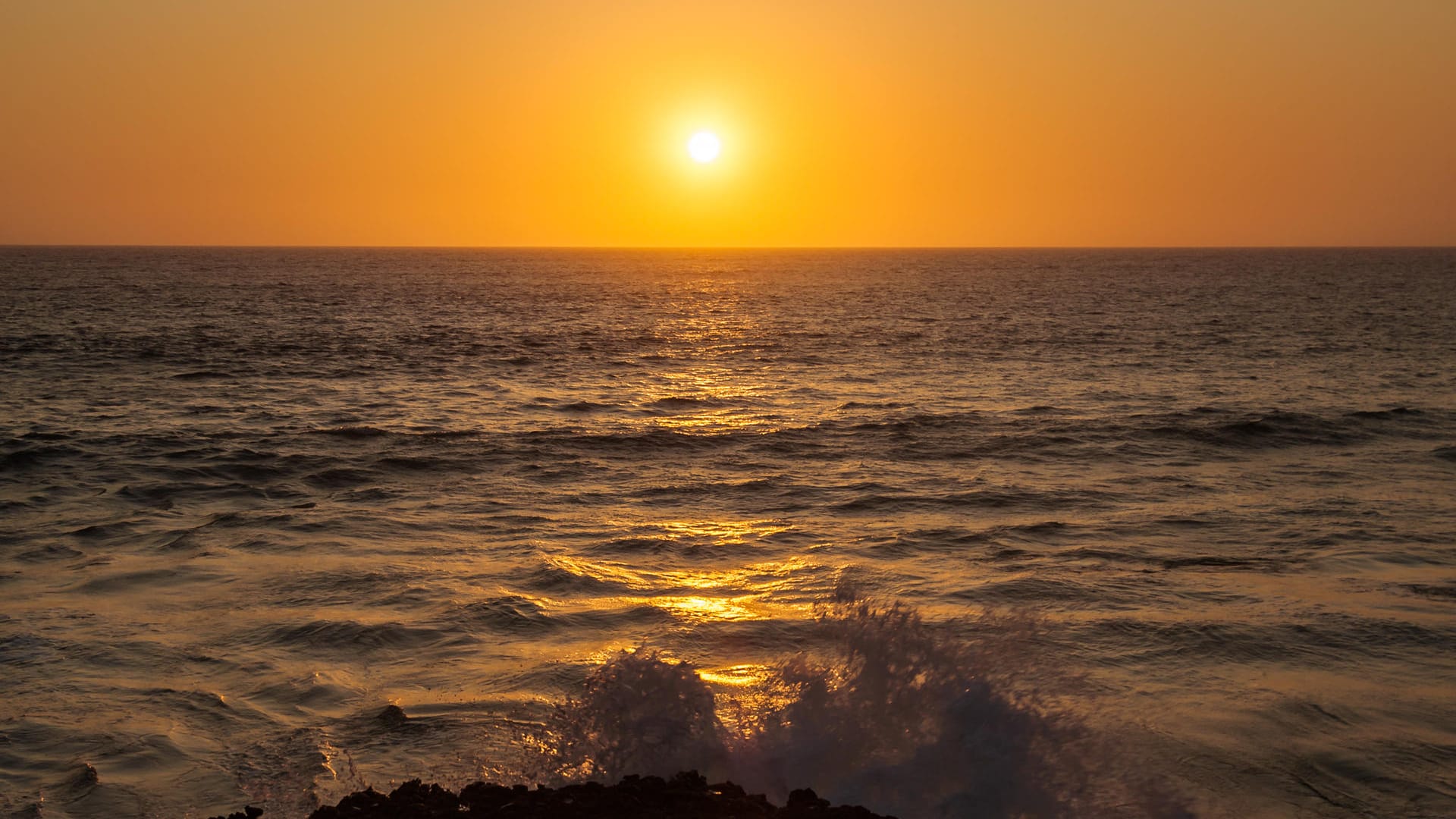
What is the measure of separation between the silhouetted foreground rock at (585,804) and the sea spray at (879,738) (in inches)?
27.5

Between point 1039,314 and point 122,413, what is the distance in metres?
49.9

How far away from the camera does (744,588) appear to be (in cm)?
1237

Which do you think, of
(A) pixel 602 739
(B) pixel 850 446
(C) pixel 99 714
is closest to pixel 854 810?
(A) pixel 602 739

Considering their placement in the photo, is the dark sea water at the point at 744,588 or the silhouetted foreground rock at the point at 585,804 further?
the dark sea water at the point at 744,588

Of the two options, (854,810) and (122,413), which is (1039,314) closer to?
(122,413)

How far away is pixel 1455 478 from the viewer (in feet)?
59.1

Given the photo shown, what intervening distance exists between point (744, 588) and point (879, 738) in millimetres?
4622

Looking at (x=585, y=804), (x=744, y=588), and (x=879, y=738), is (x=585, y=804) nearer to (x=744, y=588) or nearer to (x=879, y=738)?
(x=879, y=738)

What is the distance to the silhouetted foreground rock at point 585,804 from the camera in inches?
248

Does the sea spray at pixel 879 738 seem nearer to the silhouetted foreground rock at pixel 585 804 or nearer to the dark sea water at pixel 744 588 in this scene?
the dark sea water at pixel 744 588

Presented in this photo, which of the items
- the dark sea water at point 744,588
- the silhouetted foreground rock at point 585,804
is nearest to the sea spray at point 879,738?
the dark sea water at point 744,588

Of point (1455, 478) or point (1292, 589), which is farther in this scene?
point (1455, 478)

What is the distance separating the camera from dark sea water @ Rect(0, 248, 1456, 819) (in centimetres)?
779

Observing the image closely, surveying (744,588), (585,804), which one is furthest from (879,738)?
(744,588)
